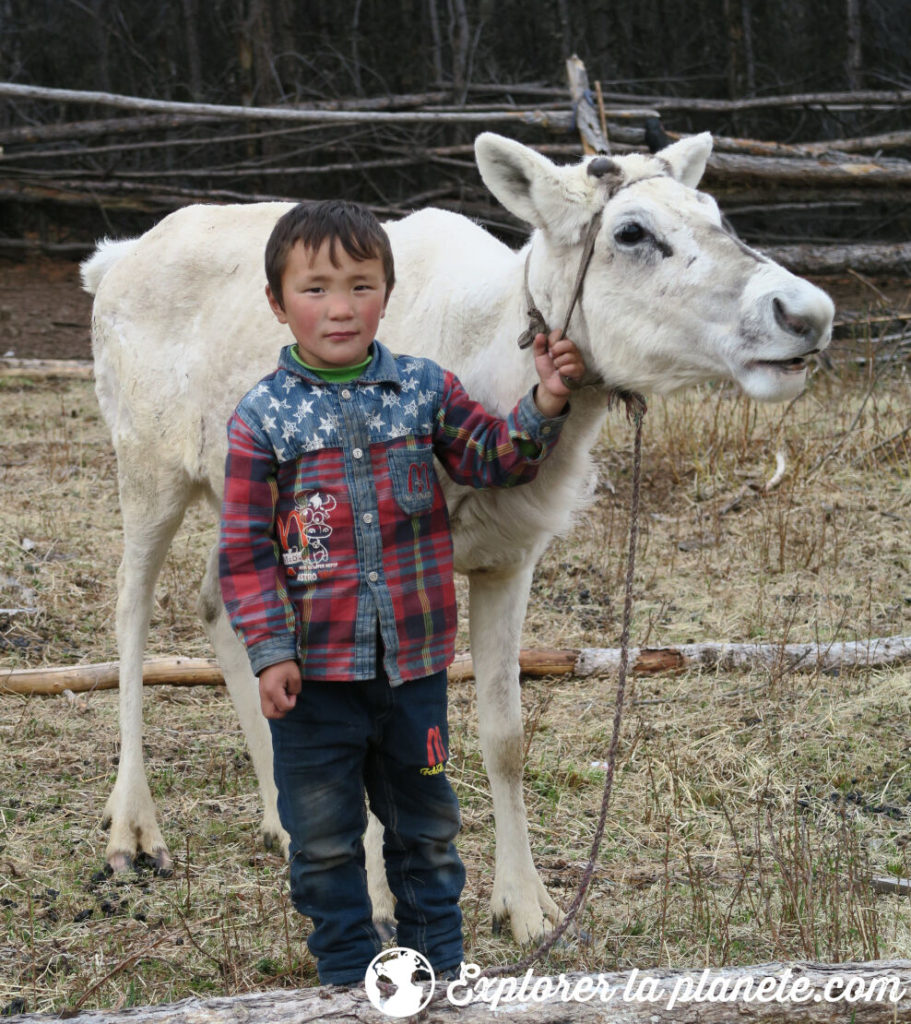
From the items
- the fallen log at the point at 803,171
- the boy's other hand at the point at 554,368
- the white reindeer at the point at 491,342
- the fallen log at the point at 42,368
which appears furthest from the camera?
the fallen log at the point at 42,368

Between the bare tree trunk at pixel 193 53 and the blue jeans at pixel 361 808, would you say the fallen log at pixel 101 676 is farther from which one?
the bare tree trunk at pixel 193 53

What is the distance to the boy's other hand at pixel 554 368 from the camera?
272cm

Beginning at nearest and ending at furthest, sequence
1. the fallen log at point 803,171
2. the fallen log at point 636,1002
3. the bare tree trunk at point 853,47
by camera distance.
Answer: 1. the fallen log at point 636,1002
2. the fallen log at point 803,171
3. the bare tree trunk at point 853,47

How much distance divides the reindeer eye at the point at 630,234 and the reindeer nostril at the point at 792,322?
0.43 m

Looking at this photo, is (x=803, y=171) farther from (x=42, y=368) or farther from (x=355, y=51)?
(x=355, y=51)

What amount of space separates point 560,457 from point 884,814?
174cm

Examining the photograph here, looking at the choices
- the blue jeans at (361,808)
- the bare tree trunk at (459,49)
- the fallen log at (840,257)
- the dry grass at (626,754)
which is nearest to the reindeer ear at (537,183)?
the blue jeans at (361,808)

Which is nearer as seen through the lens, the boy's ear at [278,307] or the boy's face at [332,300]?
the boy's face at [332,300]

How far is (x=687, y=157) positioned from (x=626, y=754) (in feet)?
7.09

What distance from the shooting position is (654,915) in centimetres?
341

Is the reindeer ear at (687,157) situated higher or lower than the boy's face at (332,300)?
higher

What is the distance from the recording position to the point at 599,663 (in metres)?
5.21

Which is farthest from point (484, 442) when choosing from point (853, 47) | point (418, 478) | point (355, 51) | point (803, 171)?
point (853, 47)

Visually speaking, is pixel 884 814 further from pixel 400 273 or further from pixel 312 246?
pixel 312 246
